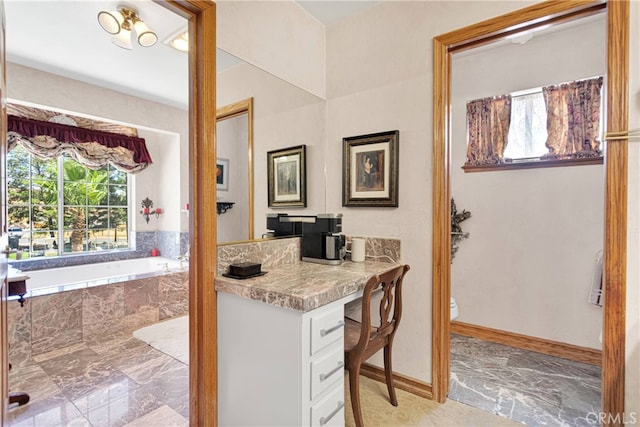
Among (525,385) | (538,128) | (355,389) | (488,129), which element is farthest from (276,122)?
(525,385)

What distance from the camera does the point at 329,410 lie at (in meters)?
1.37

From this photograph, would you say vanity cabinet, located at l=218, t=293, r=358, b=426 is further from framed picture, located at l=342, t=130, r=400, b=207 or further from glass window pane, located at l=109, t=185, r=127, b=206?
glass window pane, located at l=109, t=185, r=127, b=206

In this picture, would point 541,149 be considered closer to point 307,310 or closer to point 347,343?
point 347,343

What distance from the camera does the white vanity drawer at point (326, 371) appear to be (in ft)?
4.25

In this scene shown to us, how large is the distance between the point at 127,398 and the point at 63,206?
294 centimetres

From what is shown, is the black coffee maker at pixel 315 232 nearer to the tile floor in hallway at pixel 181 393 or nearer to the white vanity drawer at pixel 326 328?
the white vanity drawer at pixel 326 328

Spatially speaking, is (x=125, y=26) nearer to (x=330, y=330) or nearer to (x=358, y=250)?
(x=358, y=250)

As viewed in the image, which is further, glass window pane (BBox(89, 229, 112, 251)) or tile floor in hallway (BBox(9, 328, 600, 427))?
glass window pane (BBox(89, 229, 112, 251))

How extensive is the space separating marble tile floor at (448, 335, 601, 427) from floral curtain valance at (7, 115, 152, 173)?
14.3 feet

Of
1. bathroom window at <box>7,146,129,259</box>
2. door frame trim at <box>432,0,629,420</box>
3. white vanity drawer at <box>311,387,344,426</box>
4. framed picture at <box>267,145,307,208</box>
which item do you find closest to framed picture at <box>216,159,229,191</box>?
framed picture at <box>267,145,307,208</box>

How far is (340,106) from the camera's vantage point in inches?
93.2

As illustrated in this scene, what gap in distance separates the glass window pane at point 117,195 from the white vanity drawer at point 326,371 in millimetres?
4063

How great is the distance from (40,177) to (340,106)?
365cm

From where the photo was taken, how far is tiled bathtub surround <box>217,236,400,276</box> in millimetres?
1688
